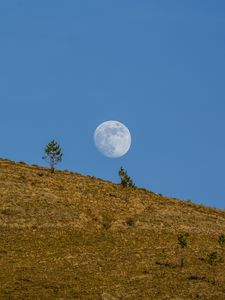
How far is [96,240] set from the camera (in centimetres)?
7781

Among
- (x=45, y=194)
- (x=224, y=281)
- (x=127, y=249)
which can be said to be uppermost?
(x=45, y=194)

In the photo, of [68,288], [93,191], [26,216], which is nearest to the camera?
[68,288]

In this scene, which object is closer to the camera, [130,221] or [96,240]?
[96,240]

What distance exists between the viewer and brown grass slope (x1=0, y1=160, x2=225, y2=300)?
189 ft

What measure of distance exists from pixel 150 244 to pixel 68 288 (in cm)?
2304

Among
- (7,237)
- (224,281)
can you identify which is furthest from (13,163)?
(224,281)

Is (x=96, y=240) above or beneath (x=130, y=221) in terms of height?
beneath

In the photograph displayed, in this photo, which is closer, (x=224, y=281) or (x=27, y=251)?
(x=224, y=281)

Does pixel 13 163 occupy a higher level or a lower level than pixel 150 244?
higher

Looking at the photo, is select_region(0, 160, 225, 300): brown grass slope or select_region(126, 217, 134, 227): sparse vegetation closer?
select_region(0, 160, 225, 300): brown grass slope

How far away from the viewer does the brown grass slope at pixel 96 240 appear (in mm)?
57688

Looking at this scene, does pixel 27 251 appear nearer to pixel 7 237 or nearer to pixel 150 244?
pixel 7 237

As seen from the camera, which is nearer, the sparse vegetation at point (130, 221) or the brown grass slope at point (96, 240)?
the brown grass slope at point (96, 240)

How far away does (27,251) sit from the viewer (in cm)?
6938
